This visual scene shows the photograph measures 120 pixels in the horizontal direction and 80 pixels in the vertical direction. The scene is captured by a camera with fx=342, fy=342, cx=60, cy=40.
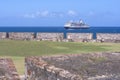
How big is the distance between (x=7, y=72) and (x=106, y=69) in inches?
82.9

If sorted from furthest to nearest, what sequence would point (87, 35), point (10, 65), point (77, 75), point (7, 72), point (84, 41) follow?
point (87, 35) < point (84, 41) < point (10, 65) < point (7, 72) < point (77, 75)

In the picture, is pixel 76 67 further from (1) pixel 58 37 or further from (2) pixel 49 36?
(2) pixel 49 36

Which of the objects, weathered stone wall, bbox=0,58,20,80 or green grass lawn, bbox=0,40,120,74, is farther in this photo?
green grass lawn, bbox=0,40,120,74

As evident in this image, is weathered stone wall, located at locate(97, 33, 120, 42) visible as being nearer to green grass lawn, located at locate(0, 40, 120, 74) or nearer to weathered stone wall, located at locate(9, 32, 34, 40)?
green grass lawn, located at locate(0, 40, 120, 74)

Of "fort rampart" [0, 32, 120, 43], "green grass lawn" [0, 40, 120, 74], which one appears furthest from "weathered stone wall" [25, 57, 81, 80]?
"fort rampart" [0, 32, 120, 43]

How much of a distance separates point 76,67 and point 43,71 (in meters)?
0.78

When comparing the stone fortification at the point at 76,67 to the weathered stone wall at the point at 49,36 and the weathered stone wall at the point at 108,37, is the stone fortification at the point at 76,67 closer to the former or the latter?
the weathered stone wall at the point at 108,37

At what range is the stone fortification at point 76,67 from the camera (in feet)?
22.6

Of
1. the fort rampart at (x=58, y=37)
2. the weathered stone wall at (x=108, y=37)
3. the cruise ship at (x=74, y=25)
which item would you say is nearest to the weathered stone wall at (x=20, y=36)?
the fort rampart at (x=58, y=37)

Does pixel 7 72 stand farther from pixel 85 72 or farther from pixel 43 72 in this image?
pixel 85 72

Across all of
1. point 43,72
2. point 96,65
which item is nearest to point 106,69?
point 96,65

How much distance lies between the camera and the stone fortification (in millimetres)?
6893

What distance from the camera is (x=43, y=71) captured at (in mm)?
7605

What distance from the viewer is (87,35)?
107 ft
